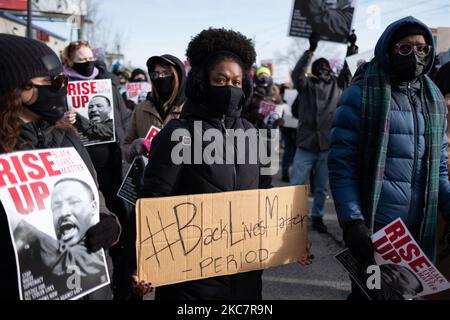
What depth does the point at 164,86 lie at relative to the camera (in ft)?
11.0

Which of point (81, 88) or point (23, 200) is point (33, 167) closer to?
point (23, 200)

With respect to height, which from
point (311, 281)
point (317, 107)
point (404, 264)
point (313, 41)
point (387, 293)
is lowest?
point (311, 281)

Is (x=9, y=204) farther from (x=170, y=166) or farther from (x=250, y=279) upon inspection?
(x=250, y=279)

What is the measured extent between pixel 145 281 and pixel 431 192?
1449mm

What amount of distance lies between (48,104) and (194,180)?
2.40 feet

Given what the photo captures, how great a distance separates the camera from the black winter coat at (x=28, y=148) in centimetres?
150

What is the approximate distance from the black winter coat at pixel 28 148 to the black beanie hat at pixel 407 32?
62.1 inches

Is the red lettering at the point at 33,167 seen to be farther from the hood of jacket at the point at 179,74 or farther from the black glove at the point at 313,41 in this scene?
the black glove at the point at 313,41

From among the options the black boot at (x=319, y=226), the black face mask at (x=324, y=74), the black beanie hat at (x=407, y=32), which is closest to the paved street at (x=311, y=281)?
the black boot at (x=319, y=226)

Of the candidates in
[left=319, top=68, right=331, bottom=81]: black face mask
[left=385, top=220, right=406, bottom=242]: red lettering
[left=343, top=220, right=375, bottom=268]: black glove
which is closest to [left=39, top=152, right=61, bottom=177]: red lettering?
[left=343, top=220, right=375, bottom=268]: black glove

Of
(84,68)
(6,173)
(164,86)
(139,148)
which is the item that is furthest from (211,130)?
(84,68)

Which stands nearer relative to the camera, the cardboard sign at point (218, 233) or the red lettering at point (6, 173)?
the red lettering at point (6, 173)

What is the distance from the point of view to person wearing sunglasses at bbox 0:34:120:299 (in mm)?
1539

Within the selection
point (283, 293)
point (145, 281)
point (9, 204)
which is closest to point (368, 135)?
point (145, 281)
